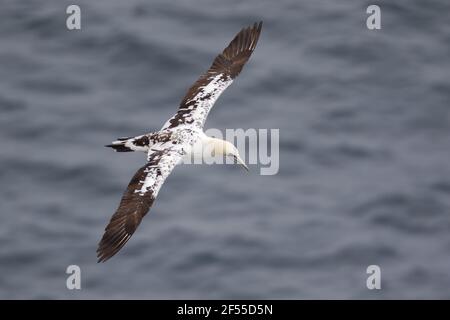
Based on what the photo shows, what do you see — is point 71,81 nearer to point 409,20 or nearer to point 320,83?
point 320,83

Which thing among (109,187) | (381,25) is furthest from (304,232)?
(381,25)

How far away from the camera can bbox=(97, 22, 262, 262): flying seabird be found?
70.9 feet

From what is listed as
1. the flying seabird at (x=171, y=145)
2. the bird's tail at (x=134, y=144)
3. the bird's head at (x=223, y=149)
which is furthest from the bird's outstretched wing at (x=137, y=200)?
the bird's head at (x=223, y=149)

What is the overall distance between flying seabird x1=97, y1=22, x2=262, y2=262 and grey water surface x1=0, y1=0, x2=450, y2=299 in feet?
12.3

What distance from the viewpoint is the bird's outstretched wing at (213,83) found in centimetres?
2417

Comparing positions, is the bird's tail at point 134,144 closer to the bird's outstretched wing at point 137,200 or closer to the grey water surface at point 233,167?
the bird's outstretched wing at point 137,200

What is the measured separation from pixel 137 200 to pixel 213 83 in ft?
13.0

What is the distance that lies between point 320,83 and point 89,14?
6.13m

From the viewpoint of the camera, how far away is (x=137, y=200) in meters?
22.0

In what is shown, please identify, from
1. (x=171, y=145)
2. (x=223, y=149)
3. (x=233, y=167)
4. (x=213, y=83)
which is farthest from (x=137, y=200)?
(x=233, y=167)

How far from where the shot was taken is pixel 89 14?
3241 cm

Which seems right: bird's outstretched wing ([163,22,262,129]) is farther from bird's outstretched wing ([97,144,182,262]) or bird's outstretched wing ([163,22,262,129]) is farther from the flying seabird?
bird's outstretched wing ([97,144,182,262])

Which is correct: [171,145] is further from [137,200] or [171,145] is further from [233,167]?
[233,167]

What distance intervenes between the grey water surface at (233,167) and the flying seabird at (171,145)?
375 cm
